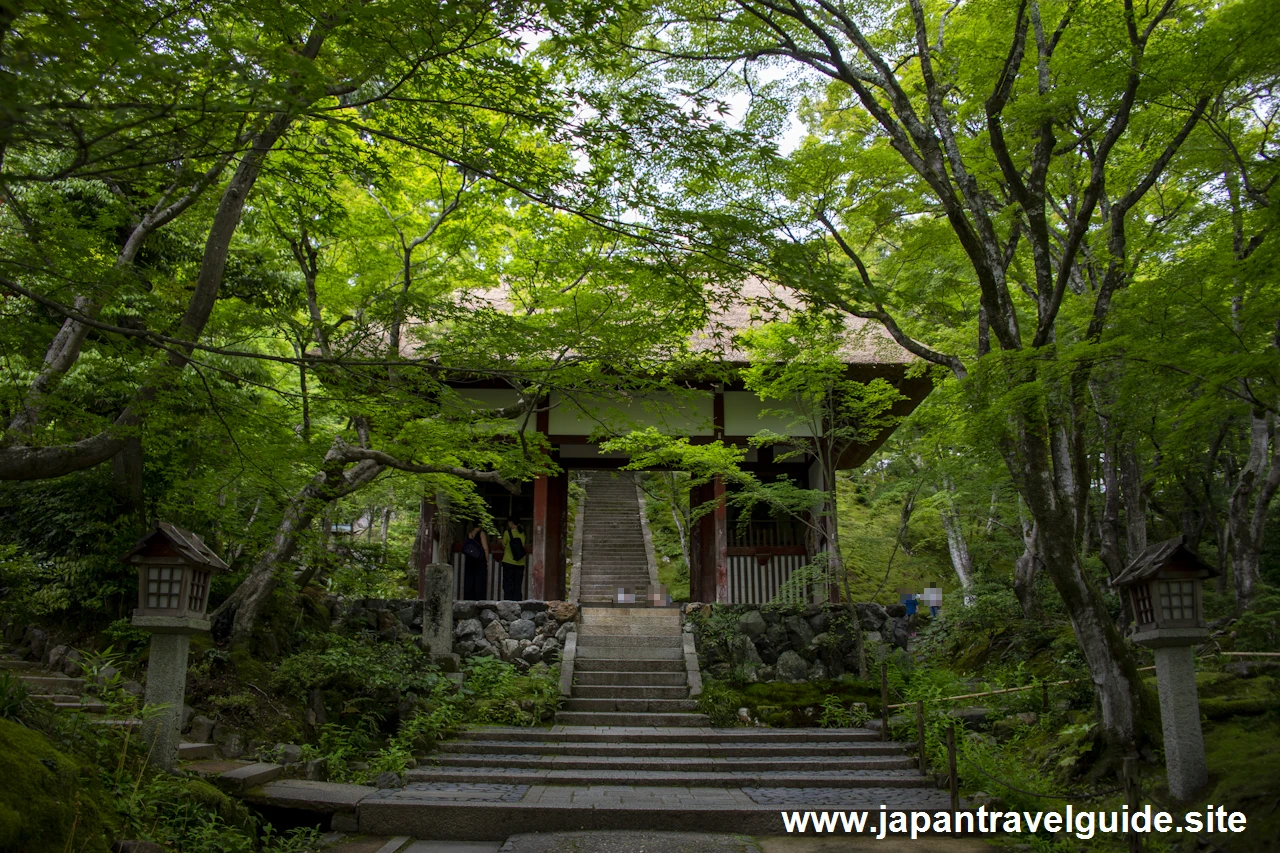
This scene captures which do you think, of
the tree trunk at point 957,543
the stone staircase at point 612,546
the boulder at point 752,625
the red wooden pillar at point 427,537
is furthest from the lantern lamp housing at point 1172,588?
the red wooden pillar at point 427,537

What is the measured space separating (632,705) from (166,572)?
5.90 metres

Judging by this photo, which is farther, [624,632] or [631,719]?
[624,632]

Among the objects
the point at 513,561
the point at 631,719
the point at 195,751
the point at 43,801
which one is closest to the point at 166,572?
the point at 195,751

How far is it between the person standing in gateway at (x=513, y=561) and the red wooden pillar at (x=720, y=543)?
3763mm

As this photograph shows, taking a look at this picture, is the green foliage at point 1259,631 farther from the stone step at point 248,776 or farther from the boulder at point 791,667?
the stone step at point 248,776

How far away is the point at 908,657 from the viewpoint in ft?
38.1

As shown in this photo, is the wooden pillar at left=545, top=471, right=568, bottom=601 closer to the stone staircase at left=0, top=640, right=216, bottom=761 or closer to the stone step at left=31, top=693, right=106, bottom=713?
the stone staircase at left=0, top=640, right=216, bottom=761

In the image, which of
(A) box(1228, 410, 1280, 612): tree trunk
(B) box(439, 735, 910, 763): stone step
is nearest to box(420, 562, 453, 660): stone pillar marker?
(B) box(439, 735, 910, 763): stone step

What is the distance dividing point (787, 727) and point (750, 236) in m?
7.04

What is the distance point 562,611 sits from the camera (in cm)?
1207

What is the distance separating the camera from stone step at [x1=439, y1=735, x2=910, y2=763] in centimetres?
846

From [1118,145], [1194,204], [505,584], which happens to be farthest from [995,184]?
[505,584]

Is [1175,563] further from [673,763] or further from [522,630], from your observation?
[522,630]

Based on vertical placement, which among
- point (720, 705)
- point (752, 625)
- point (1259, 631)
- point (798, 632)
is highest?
point (1259, 631)
